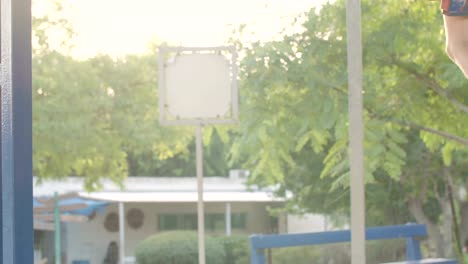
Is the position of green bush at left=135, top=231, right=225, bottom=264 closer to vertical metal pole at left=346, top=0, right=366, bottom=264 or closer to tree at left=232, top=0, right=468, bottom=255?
tree at left=232, top=0, right=468, bottom=255

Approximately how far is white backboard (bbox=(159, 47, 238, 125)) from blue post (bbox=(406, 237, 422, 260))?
352 cm

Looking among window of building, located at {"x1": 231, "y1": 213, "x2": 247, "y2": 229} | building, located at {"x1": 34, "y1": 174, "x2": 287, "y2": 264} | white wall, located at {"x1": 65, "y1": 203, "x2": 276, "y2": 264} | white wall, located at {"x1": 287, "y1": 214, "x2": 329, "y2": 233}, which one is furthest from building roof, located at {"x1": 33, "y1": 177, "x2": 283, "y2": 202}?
white wall, located at {"x1": 287, "y1": 214, "x2": 329, "y2": 233}

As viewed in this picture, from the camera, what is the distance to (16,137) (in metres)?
3.28

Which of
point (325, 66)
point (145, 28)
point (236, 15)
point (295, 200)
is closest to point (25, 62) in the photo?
point (325, 66)

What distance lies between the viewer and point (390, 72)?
9.62 meters

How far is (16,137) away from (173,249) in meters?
14.7

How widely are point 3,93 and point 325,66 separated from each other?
6.22m

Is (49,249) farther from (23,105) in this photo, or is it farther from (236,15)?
(23,105)

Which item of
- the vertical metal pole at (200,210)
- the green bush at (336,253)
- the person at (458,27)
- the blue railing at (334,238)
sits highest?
the person at (458,27)

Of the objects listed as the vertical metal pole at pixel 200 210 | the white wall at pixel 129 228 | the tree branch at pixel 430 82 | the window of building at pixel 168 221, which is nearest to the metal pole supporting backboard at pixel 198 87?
the vertical metal pole at pixel 200 210

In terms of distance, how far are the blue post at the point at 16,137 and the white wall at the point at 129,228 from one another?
23.8 meters

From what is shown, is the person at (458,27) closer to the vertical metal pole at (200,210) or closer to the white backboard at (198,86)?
the vertical metal pole at (200,210)

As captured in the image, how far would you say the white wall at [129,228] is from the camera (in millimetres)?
28500

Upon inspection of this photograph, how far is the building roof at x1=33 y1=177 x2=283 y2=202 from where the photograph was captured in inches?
1160
